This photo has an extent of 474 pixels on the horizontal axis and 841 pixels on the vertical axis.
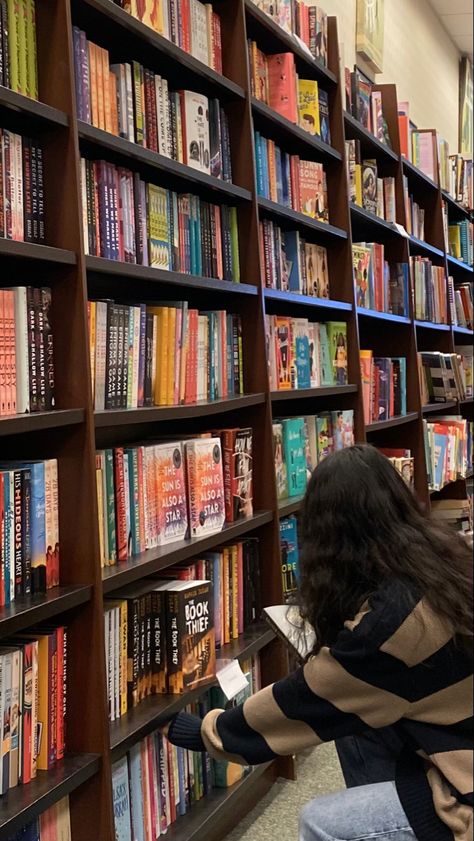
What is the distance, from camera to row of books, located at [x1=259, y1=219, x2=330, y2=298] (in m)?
2.99

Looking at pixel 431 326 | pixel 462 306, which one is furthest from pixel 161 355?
pixel 462 306

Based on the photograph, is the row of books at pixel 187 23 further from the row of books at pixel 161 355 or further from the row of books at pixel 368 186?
the row of books at pixel 368 186

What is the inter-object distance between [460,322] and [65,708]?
4.30 meters

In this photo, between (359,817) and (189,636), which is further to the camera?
(189,636)

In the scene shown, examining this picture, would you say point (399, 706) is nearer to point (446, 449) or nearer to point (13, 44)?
point (13, 44)

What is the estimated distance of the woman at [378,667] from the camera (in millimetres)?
1484

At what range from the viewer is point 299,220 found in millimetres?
3104

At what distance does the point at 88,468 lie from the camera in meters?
1.85

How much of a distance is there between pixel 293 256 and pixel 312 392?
45cm

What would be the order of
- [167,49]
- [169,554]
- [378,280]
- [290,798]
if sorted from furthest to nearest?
[378,280] < [290,798] < [167,49] < [169,554]

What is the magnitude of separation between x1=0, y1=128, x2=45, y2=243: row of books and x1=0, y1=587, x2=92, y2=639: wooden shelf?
66cm

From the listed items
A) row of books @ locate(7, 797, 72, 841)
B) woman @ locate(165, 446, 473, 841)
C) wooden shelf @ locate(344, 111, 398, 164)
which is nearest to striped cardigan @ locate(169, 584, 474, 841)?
woman @ locate(165, 446, 473, 841)

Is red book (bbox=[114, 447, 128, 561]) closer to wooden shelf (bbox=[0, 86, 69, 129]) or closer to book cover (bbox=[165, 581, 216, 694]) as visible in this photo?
book cover (bbox=[165, 581, 216, 694])

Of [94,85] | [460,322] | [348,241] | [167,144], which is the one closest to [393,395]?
[348,241]
